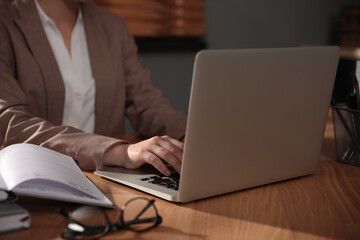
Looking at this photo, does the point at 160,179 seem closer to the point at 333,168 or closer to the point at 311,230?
the point at 311,230

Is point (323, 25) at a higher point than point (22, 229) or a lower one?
higher

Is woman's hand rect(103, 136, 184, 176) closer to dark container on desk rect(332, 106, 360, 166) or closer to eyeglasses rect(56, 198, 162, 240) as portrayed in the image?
eyeglasses rect(56, 198, 162, 240)

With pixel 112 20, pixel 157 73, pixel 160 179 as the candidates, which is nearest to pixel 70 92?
pixel 112 20

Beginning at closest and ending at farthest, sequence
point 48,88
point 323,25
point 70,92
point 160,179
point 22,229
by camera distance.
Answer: point 22,229, point 160,179, point 48,88, point 70,92, point 323,25

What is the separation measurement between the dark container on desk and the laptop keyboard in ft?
1.60

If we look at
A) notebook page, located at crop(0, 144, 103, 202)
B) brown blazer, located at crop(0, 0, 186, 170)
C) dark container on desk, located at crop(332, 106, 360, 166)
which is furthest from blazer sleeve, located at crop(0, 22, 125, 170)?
dark container on desk, located at crop(332, 106, 360, 166)

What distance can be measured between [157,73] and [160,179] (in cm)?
218

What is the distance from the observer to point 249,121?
0.93m

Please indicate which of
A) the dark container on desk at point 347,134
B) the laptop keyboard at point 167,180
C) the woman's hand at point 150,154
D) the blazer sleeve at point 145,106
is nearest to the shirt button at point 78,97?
the blazer sleeve at point 145,106

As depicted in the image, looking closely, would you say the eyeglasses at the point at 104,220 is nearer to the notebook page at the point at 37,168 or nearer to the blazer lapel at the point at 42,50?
the notebook page at the point at 37,168

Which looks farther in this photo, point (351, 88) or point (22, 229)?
point (351, 88)

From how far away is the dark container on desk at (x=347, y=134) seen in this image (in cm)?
122

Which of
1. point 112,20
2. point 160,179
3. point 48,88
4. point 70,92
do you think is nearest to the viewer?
point 160,179

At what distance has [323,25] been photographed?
3.65m
